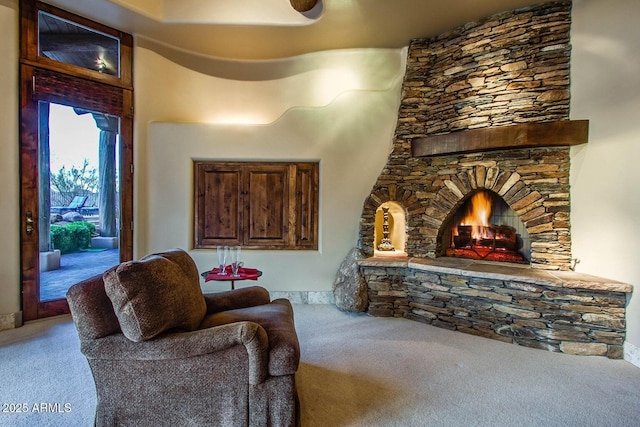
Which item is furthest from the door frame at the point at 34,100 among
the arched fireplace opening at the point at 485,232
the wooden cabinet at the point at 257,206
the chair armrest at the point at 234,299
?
the arched fireplace opening at the point at 485,232

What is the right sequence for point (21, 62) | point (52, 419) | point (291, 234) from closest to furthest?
1. point (52, 419)
2. point (21, 62)
3. point (291, 234)

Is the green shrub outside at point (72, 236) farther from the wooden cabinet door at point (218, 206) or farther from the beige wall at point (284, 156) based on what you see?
the wooden cabinet door at point (218, 206)

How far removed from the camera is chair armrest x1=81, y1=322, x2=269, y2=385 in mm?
1691

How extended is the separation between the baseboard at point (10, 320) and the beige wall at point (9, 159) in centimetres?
2

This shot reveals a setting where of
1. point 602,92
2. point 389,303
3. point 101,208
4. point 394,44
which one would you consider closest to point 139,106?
point 101,208

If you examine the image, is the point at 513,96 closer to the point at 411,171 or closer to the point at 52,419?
the point at 411,171

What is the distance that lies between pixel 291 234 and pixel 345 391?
8.06 feet

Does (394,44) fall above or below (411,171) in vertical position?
above

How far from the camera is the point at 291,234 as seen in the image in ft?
14.6

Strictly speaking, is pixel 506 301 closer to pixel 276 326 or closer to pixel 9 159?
pixel 276 326

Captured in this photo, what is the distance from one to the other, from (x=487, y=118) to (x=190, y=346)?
3.66 meters

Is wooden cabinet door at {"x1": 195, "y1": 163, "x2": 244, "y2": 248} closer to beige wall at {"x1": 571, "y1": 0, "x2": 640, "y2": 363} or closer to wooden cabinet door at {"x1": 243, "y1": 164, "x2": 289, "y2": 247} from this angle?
wooden cabinet door at {"x1": 243, "y1": 164, "x2": 289, "y2": 247}

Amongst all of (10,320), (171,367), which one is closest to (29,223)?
(10,320)

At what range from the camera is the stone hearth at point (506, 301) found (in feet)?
9.44
